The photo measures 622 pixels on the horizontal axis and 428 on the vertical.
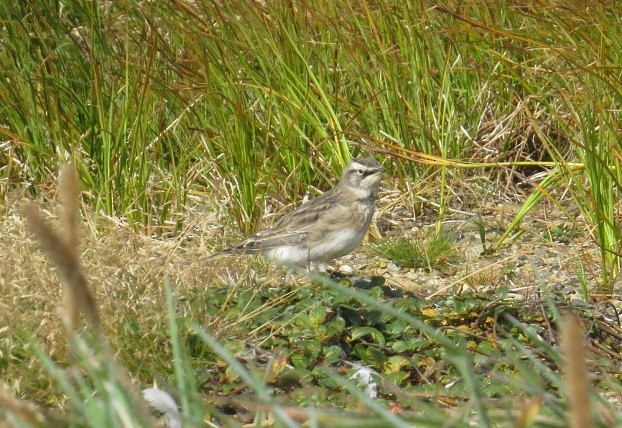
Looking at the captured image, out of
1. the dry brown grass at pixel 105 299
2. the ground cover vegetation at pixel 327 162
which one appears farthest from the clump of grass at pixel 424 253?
the dry brown grass at pixel 105 299

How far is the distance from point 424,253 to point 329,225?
60cm

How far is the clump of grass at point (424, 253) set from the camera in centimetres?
650

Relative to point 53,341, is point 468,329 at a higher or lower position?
lower

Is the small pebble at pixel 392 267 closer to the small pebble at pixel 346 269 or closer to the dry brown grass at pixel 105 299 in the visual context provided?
the small pebble at pixel 346 269

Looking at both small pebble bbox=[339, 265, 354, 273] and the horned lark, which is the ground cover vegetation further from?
the horned lark

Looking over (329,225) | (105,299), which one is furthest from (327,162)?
(105,299)

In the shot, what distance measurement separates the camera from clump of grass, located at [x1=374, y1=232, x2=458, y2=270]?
256 inches

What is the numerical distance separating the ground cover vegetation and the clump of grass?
2 centimetres

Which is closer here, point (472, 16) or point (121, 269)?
point (121, 269)

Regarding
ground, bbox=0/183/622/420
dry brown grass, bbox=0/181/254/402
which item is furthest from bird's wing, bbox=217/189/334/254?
dry brown grass, bbox=0/181/254/402

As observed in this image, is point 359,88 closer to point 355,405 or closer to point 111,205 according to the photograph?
point 111,205

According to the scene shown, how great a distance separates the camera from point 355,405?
13.1 ft

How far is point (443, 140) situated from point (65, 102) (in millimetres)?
2400

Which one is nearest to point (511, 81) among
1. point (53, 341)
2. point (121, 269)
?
point (121, 269)
